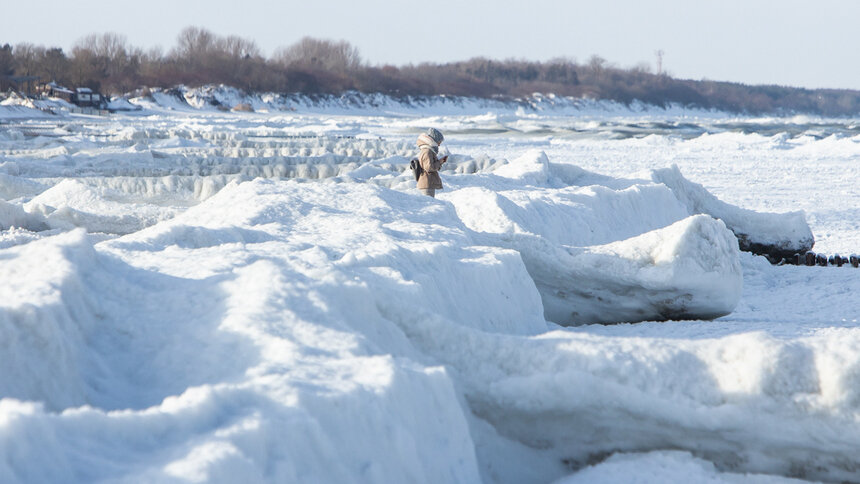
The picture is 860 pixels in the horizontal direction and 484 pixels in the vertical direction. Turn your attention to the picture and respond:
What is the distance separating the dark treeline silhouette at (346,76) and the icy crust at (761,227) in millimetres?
44011

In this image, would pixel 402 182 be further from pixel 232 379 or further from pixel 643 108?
pixel 643 108

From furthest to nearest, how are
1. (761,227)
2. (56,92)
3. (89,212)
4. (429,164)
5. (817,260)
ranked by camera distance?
(56,92) → (761,227) → (817,260) → (89,212) → (429,164)

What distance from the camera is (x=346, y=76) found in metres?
72.4

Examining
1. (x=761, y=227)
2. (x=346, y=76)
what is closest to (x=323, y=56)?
(x=346, y=76)

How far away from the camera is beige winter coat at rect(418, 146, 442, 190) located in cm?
672

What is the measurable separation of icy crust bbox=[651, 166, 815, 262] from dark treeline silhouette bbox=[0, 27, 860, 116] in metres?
44.0

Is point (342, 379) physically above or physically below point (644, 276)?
above

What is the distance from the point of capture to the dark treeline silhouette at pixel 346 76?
2247 inches

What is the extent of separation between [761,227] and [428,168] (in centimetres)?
430

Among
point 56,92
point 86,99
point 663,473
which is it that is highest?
point 56,92

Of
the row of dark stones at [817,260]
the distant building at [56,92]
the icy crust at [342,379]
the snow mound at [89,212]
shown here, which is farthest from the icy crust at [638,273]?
the distant building at [56,92]

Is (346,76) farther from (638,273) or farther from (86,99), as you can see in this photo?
(638,273)

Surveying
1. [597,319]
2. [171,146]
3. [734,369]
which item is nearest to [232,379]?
[734,369]

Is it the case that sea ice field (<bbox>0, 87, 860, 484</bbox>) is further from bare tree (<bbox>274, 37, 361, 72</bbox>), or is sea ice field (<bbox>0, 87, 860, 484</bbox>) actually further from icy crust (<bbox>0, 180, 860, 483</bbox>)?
bare tree (<bbox>274, 37, 361, 72</bbox>)
